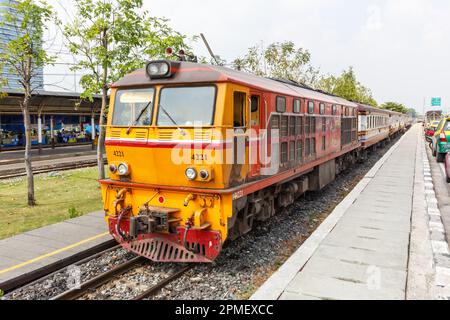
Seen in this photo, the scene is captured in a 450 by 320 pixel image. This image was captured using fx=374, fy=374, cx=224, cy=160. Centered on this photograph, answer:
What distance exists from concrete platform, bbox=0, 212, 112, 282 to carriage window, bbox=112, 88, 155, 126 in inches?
95.9

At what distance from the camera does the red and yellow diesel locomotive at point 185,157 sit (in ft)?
19.6

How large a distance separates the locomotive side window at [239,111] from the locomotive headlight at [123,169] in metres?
2.09

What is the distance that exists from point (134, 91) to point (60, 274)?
11.0ft

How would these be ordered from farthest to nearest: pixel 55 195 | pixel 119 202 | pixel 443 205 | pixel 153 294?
pixel 55 195 → pixel 443 205 → pixel 119 202 → pixel 153 294

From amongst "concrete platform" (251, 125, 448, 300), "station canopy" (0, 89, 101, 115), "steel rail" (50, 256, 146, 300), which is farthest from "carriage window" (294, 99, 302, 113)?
"station canopy" (0, 89, 101, 115)

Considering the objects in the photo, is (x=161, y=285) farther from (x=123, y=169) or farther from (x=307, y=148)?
(x=307, y=148)

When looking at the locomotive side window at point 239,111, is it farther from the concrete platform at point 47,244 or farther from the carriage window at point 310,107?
the carriage window at point 310,107

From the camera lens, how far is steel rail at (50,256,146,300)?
5.42m

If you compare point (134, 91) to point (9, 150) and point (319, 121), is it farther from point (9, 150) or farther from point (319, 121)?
point (9, 150)

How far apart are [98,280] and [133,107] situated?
299 cm

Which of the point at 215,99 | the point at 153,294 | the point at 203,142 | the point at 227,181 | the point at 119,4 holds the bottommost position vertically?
the point at 153,294

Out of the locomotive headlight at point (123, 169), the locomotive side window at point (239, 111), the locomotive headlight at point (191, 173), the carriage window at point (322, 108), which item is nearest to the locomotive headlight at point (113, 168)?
the locomotive headlight at point (123, 169)
